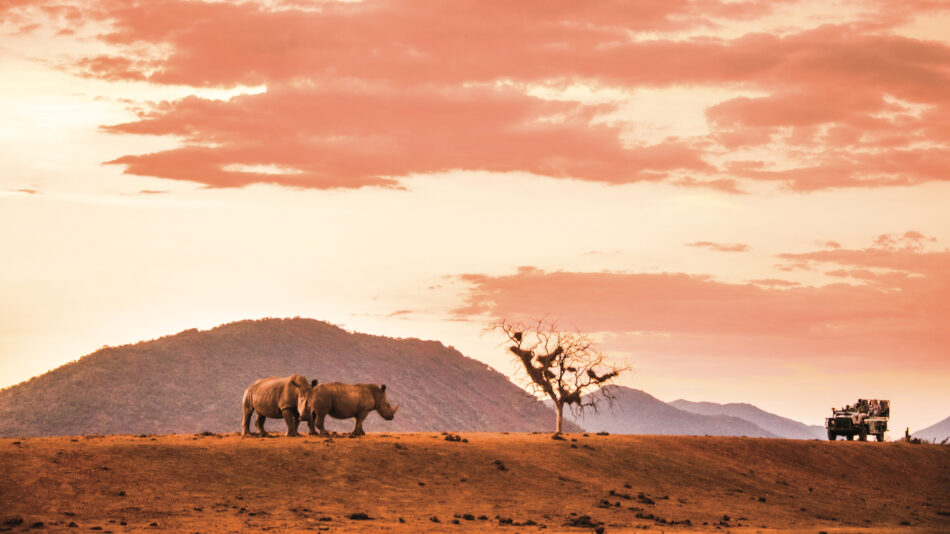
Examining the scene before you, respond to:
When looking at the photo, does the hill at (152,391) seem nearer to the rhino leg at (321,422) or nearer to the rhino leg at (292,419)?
the rhino leg at (321,422)

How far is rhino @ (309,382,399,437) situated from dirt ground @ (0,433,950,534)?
→ 1.54 meters

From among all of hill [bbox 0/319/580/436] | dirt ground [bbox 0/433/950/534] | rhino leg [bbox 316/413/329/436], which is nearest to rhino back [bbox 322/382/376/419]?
rhino leg [bbox 316/413/329/436]

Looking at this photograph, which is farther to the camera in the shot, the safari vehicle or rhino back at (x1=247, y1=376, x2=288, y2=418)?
the safari vehicle

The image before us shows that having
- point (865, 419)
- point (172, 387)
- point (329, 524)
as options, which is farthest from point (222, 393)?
point (329, 524)

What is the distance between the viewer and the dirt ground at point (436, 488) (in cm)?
4009

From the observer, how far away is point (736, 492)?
177ft

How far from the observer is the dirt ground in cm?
4009

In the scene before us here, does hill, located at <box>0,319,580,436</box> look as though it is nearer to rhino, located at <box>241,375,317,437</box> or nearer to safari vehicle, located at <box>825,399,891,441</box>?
safari vehicle, located at <box>825,399,891,441</box>

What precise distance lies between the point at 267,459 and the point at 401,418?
5929 inches

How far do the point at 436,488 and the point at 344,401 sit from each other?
33.5 feet

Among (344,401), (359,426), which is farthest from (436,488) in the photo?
(344,401)

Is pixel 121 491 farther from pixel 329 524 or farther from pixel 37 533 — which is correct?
pixel 329 524

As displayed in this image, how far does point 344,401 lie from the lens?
5509 cm

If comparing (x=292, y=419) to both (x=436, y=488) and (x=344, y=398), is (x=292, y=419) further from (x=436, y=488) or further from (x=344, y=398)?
(x=436, y=488)
